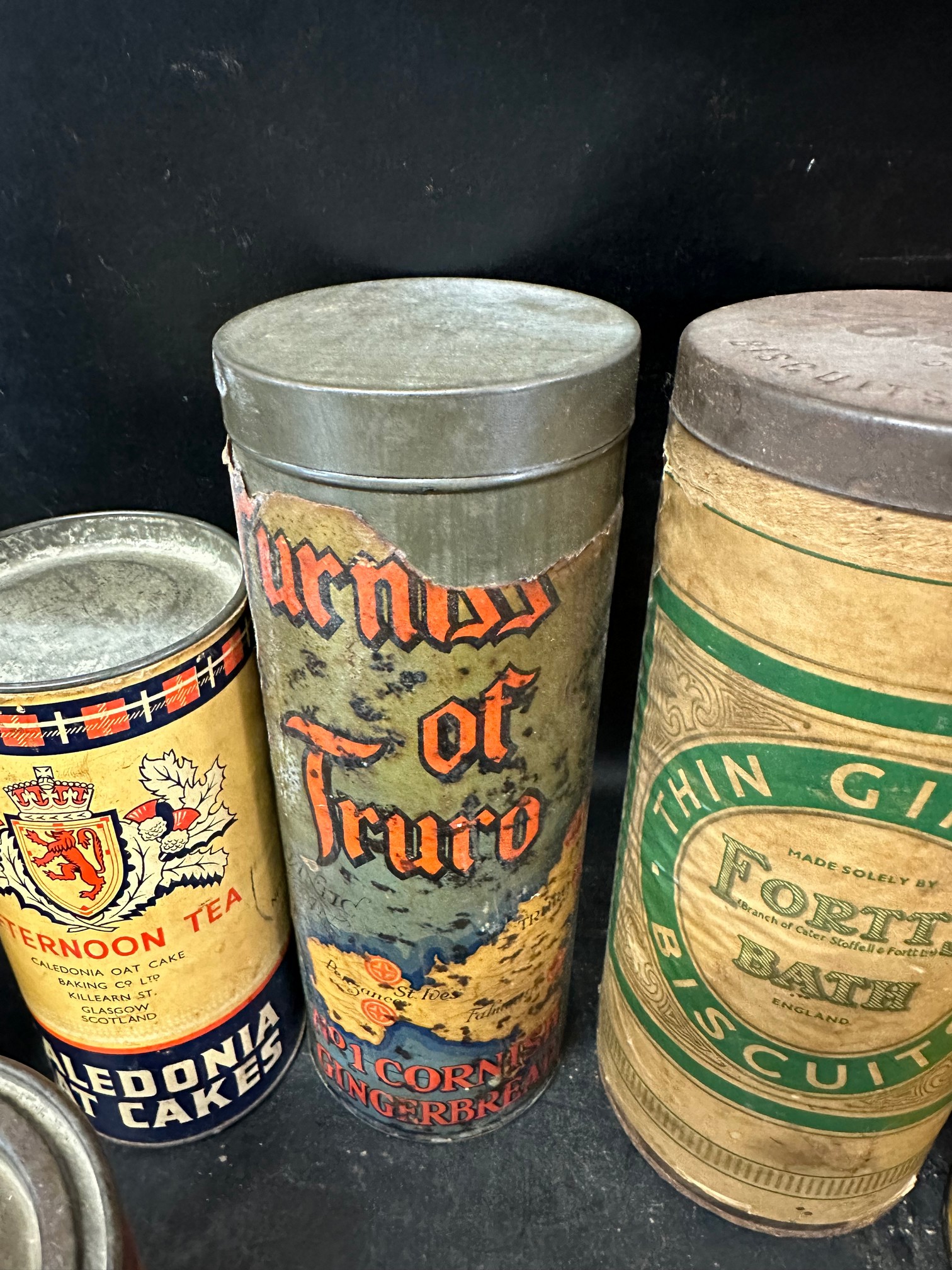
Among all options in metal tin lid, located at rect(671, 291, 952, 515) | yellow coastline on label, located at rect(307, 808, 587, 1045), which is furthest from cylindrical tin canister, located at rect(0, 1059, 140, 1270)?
metal tin lid, located at rect(671, 291, 952, 515)

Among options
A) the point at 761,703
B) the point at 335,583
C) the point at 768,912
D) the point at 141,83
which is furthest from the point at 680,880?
the point at 141,83

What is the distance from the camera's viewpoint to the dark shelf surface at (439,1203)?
114 centimetres

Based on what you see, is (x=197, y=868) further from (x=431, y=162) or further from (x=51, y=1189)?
(x=431, y=162)

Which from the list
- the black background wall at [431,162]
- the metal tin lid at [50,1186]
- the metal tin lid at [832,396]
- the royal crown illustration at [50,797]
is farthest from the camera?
the black background wall at [431,162]

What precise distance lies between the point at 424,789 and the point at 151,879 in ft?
1.14

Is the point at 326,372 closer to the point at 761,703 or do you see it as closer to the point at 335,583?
the point at 335,583

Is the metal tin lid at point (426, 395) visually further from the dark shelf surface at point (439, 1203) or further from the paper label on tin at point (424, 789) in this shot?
the dark shelf surface at point (439, 1203)

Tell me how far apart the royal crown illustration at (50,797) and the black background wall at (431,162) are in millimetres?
588

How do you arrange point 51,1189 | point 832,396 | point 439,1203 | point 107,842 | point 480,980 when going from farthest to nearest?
point 439,1203 < point 480,980 < point 107,842 < point 832,396 < point 51,1189

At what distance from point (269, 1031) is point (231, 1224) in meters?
0.23

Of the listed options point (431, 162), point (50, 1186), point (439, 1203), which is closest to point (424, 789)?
point (50, 1186)

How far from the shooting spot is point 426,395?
28.5 inches

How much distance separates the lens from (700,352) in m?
0.82

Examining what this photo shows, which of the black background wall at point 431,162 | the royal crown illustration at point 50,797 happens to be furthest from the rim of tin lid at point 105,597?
the black background wall at point 431,162
